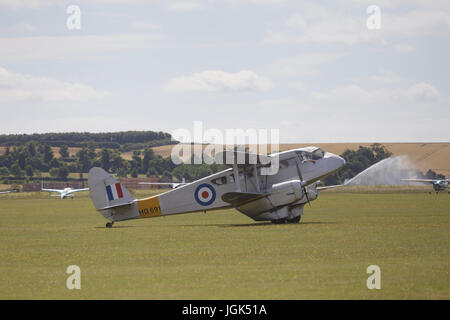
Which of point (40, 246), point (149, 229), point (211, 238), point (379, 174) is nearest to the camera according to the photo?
point (40, 246)

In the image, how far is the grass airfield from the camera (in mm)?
13227

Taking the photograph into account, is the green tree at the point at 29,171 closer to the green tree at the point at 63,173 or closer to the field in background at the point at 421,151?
the green tree at the point at 63,173

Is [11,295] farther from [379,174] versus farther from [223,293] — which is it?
[379,174]

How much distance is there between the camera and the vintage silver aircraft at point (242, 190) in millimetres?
30953

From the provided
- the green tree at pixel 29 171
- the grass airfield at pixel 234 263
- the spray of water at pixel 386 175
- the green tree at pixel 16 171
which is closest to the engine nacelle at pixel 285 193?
the grass airfield at pixel 234 263

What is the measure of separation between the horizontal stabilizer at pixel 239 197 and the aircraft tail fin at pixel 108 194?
437 centimetres

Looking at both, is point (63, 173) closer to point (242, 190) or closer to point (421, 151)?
point (421, 151)

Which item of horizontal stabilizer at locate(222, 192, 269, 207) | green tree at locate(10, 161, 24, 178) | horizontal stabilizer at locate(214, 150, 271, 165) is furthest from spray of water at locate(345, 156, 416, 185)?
green tree at locate(10, 161, 24, 178)

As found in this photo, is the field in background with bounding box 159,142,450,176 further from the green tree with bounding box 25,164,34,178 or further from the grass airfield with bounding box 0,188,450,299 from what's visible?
the grass airfield with bounding box 0,188,450,299

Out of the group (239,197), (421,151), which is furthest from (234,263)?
(421,151)
